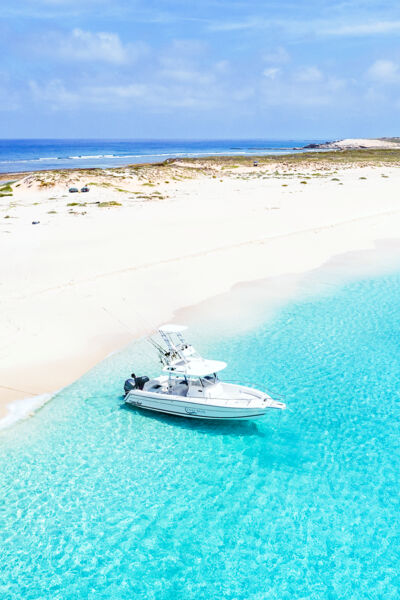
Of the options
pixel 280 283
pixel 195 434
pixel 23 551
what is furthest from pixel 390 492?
pixel 280 283

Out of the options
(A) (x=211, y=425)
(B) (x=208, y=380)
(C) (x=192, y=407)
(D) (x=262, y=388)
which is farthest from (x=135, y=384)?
(D) (x=262, y=388)

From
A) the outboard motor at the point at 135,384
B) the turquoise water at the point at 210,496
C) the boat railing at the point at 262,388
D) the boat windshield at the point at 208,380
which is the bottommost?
the turquoise water at the point at 210,496

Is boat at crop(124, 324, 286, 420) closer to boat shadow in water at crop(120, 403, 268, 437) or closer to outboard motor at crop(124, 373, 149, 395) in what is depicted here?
outboard motor at crop(124, 373, 149, 395)

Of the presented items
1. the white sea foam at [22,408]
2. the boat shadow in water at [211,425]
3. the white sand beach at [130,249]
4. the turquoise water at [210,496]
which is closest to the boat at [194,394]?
the boat shadow in water at [211,425]

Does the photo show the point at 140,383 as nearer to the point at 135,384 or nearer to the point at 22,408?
the point at 135,384

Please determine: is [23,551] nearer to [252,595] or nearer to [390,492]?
[252,595]

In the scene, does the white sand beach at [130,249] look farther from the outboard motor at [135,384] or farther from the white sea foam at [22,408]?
the outboard motor at [135,384]
